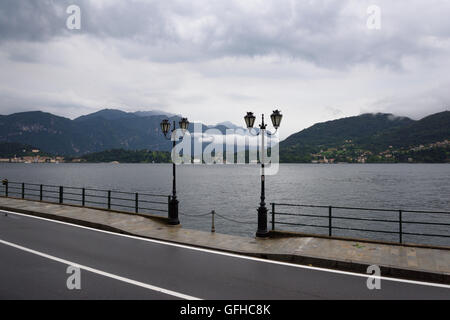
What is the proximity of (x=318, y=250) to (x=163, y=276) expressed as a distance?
4954 millimetres

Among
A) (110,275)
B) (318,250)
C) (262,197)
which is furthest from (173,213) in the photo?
(318,250)

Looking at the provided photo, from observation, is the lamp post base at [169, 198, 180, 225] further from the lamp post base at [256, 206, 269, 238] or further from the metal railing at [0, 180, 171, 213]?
the lamp post base at [256, 206, 269, 238]

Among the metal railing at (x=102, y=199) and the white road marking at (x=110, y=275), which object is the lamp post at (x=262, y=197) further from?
the white road marking at (x=110, y=275)

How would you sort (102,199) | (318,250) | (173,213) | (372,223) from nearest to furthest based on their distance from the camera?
(318,250)
(173,213)
(372,223)
(102,199)

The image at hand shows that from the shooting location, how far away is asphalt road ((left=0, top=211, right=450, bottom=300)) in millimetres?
6637

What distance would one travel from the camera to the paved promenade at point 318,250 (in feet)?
26.6

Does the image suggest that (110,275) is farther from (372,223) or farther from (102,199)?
(102,199)

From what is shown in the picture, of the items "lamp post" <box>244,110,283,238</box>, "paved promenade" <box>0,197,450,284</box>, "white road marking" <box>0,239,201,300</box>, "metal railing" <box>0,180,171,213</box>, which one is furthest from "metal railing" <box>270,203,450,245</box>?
"white road marking" <box>0,239,201,300</box>

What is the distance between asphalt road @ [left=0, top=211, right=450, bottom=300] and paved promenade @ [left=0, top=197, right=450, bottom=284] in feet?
1.47

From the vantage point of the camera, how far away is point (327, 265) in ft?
28.6

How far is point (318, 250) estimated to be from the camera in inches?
381
